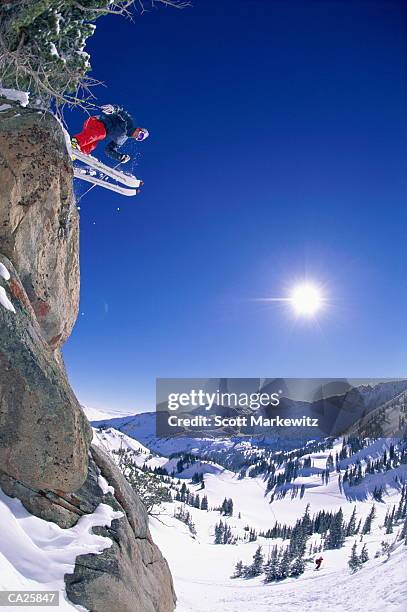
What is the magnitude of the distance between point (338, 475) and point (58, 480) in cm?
22330

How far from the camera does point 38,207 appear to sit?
809cm

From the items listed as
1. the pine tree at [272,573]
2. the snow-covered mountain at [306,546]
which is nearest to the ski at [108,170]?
the snow-covered mountain at [306,546]

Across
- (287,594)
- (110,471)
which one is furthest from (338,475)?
(110,471)

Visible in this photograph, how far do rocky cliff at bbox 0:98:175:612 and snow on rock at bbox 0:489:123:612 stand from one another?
174 millimetres

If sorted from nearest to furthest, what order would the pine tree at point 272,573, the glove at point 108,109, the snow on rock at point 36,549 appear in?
the snow on rock at point 36,549, the glove at point 108,109, the pine tree at point 272,573

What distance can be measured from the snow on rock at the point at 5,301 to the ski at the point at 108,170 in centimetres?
782

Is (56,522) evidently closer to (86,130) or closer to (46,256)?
(46,256)

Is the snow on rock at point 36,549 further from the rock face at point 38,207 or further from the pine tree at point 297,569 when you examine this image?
the pine tree at point 297,569

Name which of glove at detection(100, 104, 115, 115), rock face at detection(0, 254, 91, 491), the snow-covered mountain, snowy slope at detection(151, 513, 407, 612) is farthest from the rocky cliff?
snowy slope at detection(151, 513, 407, 612)

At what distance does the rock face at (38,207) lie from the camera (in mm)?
7426

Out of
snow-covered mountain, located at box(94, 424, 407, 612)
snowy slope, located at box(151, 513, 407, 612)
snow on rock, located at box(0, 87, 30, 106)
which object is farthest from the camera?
snow-covered mountain, located at box(94, 424, 407, 612)

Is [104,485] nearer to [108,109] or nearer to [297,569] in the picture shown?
[108,109]

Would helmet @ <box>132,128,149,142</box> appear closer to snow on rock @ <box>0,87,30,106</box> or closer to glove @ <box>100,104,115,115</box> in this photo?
glove @ <box>100,104,115,115</box>

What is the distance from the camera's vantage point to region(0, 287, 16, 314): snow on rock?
6.44 m
